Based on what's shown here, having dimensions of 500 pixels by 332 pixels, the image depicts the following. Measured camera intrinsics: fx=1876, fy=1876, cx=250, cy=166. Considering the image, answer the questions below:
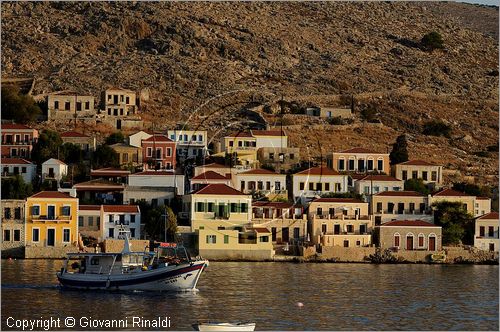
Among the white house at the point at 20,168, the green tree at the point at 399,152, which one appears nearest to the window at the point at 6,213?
the white house at the point at 20,168

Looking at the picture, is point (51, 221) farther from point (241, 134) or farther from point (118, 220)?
point (241, 134)

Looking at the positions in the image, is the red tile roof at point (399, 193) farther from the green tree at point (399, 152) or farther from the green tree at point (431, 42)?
the green tree at point (431, 42)

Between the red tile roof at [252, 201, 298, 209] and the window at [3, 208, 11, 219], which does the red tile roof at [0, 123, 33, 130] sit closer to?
the red tile roof at [252, 201, 298, 209]

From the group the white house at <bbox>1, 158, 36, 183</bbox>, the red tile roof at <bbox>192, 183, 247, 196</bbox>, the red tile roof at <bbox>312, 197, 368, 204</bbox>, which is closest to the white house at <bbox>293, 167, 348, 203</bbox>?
the red tile roof at <bbox>312, 197, 368, 204</bbox>

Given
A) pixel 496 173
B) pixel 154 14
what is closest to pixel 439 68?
pixel 154 14

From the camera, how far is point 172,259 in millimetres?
67500

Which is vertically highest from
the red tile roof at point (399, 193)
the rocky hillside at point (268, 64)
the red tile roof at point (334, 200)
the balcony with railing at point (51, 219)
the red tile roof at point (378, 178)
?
the rocky hillside at point (268, 64)

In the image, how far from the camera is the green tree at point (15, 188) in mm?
86688

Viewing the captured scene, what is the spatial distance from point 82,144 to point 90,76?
2323cm

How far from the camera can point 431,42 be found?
145m

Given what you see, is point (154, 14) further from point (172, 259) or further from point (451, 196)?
point (172, 259)

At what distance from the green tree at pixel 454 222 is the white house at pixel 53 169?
19.1 meters

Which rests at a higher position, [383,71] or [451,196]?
[383,71]

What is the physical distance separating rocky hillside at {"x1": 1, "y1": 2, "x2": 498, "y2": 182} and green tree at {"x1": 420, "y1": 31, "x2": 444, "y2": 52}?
0.66 metres
